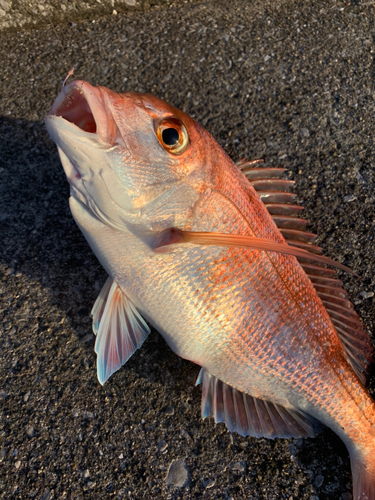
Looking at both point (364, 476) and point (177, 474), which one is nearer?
point (364, 476)

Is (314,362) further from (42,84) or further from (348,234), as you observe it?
(42,84)

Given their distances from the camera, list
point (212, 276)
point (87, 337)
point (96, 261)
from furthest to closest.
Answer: point (96, 261) < point (87, 337) < point (212, 276)

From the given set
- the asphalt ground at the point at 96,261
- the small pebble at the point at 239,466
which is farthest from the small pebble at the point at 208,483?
the small pebble at the point at 239,466

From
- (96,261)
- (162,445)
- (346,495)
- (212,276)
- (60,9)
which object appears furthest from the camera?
(60,9)

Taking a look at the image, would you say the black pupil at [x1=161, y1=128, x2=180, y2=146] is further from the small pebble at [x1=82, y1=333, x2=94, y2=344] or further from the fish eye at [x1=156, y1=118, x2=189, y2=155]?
the small pebble at [x1=82, y1=333, x2=94, y2=344]

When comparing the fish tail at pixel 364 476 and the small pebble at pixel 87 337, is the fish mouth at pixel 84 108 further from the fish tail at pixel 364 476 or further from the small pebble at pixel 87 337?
the fish tail at pixel 364 476

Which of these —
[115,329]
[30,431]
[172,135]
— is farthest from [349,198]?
[30,431]

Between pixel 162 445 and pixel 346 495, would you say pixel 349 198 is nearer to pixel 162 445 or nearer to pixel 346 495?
pixel 346 495

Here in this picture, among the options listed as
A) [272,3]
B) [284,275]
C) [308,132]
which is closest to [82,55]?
[272,3]
